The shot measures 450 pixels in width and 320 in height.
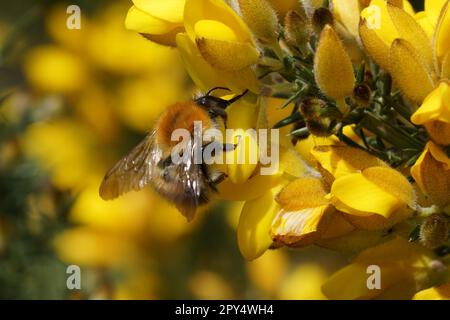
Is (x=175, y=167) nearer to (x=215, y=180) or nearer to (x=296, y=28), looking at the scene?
(x=215, y=180)

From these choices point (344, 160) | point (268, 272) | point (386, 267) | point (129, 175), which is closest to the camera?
point (344, 160)

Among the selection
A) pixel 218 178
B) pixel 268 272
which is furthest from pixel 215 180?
pixel 268 272

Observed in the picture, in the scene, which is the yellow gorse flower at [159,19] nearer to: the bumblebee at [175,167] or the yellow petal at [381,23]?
the bumblebee at [175,167]

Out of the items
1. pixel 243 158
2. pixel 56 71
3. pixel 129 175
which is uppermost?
pixel 56 71

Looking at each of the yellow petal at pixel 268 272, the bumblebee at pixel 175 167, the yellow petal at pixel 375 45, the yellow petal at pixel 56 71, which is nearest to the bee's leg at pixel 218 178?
the bumblebee at pixel 175 167

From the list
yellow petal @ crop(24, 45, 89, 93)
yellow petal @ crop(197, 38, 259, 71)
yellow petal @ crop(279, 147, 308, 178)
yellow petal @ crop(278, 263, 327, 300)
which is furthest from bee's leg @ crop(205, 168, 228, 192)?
yellow petal @ crop(24, 45, 89, 93)

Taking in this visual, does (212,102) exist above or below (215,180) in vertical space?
above

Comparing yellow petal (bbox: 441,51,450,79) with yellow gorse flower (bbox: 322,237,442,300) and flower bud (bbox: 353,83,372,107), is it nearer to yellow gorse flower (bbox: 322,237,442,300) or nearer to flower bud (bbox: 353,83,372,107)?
flower bud (bbox: 353,83,372,107)
